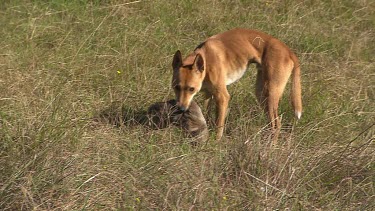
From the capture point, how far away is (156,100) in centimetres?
752

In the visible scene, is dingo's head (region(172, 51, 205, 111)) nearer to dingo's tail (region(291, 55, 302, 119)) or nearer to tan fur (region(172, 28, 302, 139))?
tan fur (region(172, 28, 302, 139))

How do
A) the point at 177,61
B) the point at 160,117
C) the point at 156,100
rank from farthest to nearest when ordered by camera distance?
the point at 156,100, the point at 177,61, the point at 160,117

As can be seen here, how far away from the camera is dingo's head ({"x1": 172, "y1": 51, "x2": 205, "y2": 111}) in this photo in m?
7.14

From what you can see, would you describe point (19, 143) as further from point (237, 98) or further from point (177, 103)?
point (237, 98)

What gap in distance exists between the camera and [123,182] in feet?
16.7

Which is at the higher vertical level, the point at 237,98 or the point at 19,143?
the point at 19,143

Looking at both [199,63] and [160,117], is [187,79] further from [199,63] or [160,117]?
[160,117]

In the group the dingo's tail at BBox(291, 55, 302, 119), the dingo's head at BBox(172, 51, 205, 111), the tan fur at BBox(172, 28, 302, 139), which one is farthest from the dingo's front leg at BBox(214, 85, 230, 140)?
the dingo's tail at BBox(291, 55, 302, 119)

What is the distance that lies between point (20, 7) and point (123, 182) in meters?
5.09

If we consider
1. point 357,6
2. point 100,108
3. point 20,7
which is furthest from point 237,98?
point 357,6

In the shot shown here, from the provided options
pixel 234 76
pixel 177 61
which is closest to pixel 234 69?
pixel 234 76

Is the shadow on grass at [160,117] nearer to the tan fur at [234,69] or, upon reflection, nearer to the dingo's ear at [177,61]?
the tan fur at [234,69]

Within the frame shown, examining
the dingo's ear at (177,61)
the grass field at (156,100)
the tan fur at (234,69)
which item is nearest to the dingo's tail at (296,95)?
the tan fur at (234,69)

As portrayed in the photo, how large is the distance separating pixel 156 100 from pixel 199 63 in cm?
64
